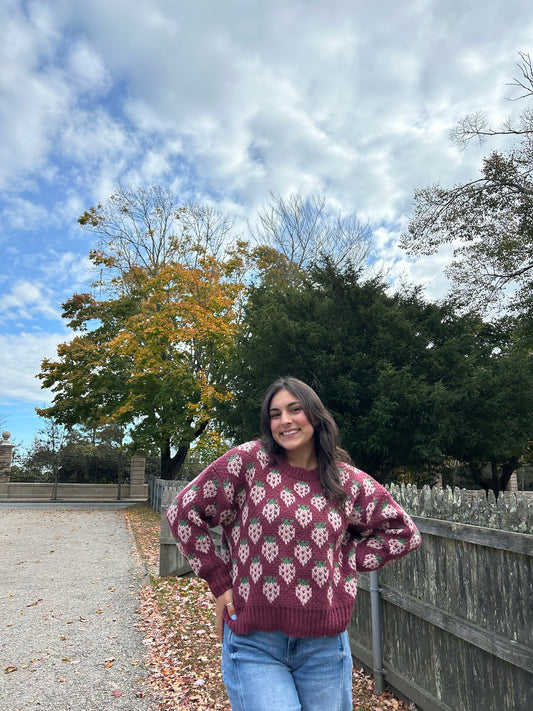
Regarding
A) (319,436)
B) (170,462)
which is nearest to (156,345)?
(170,462)

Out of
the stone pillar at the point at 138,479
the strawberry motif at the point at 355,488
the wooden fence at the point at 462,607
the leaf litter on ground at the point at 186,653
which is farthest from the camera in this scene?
the stone pillar at the point at 138,479

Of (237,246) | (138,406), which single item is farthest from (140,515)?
(237,246)

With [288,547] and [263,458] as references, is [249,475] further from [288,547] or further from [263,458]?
[288,547]

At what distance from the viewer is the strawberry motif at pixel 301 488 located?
2.03 metres

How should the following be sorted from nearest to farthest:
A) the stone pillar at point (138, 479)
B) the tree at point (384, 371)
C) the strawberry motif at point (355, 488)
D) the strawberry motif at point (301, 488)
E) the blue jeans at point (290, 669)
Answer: the blue jeans at point (290, 669) → the strawberry motif at point (301, 488) → the strawberry motif at point (355, 488) → the tree at point (384, 371) → the stone pillar at point (138, 479)

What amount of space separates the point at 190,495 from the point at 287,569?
0.44 meters

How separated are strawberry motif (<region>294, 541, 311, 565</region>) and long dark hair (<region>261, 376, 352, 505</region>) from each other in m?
0.20

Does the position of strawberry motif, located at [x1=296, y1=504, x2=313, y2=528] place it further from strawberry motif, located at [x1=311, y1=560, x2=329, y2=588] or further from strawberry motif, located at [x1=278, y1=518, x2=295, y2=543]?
strawberry motif, located at [x1=311, y1=560, x2=329, y2=588]

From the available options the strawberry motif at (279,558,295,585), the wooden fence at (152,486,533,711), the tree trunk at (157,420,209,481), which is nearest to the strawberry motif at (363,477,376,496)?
the strawberry motif at (279,558,295,585)

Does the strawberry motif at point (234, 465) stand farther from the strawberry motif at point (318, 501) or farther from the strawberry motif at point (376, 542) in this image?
the strawberry motif at point (376, 542)

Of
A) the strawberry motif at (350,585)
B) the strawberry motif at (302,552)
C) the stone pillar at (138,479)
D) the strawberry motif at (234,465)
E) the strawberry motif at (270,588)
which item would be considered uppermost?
the strawberry motif at (234,465)

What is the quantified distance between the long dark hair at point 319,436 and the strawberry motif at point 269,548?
0.27 metres

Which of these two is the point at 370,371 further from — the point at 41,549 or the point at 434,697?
the point at 434,697

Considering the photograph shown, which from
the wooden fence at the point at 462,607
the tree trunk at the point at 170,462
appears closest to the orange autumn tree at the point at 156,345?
the tree trunk at the point at 170,462
